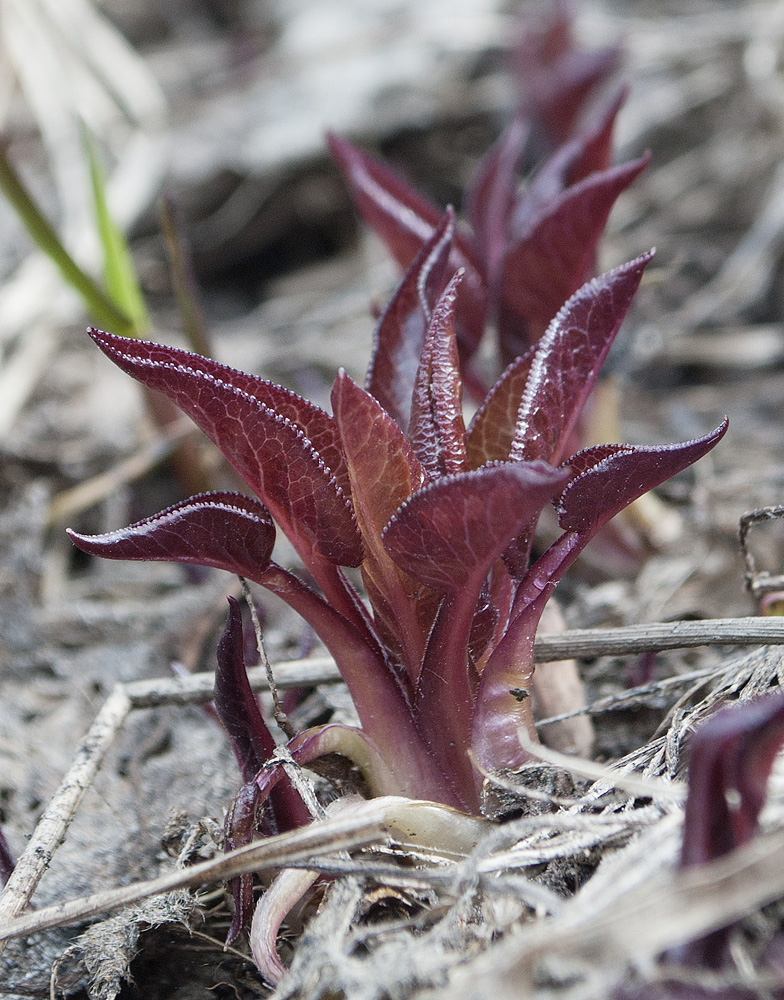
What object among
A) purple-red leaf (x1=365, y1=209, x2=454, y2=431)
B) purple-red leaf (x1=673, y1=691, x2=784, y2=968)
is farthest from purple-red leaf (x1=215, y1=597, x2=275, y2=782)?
purple-red leaf (x1=673, y1=691, x2=784, y2=968)

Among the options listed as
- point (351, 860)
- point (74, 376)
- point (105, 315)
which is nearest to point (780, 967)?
point (351, 860)

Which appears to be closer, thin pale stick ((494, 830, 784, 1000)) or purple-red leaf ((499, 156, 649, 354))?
thin pale stick ((494, 830, 784, 1000))

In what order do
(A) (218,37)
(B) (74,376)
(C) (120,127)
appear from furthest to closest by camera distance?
(A) (218,37), (C) (120,127), (B) (74,376)

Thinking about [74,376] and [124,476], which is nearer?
[124,476]

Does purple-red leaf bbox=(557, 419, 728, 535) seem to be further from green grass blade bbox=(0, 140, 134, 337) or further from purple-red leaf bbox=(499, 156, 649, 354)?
green grass blade bbox=(0, 140, 134, 337)

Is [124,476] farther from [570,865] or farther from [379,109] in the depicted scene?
[379,109]

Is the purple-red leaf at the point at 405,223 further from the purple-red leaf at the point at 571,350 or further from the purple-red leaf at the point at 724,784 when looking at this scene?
the purple-red leaf at the point at 724,784

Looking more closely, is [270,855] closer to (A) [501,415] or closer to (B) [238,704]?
(B) [238,704]
